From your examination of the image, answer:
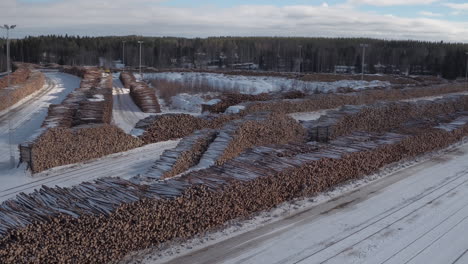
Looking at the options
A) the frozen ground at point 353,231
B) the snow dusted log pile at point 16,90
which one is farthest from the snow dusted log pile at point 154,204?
the snow dusted log pile at point 16,90

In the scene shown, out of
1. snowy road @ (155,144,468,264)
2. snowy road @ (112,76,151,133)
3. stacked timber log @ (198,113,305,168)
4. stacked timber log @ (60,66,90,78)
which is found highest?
stacked timber log @ (60,66,90,78)

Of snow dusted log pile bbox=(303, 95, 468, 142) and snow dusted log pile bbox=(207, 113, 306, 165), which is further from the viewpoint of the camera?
snow dusted log pile bbox=(303, 95, 468, 142)

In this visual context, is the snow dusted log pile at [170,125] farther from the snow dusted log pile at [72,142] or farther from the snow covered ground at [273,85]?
the snow covered ground at [273,85]

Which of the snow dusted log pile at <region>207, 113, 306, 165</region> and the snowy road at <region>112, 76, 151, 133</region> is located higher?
the snow dusted log pile at <region>207, 113, 306, 165</region>

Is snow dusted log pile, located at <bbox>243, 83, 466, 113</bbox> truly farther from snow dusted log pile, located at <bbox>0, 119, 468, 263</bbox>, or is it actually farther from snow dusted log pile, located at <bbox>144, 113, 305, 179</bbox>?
snow dusted log pile, located at <bbox>0, 119, 468, 263</bbox>

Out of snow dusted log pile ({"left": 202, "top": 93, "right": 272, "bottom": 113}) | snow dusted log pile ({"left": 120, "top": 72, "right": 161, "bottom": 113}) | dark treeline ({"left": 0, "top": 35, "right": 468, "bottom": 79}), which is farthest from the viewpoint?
dark treeline ({"left": 0, "top": 35, "right": 468, "bottom": 79})

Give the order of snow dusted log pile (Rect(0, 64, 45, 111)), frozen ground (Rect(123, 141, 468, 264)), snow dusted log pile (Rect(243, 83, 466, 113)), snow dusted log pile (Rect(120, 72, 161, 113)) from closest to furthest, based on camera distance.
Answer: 1. frozen ground (Rect(123, 141, 468, 264))
2. snow dusted log pile (Rect(243, 83, 466, 113))
3. snow dusted log pile (Rect(0, 64, 45, 111))
4. snow dusted log pile (Rect(120, 72, 161, 113))

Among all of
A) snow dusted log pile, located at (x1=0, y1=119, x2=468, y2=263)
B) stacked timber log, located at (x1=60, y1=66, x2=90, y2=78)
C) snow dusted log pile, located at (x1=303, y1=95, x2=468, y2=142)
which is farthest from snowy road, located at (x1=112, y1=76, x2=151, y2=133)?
stacked timber log, located at (x1=60, y1=66, x2=90, y2=78)
